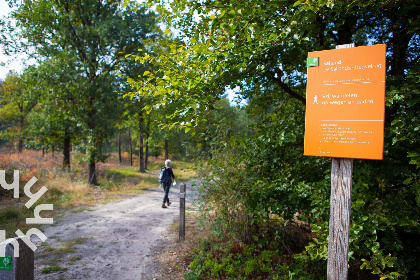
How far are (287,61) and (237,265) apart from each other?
3706 millimetres

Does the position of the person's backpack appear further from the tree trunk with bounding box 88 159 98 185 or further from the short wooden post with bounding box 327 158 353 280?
the short wooden post with bounding box 327 158 353 280

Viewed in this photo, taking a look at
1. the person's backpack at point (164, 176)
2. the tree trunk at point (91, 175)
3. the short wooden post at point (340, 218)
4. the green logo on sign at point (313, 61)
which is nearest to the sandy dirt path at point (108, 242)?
the person's backpack at point (164, 176)

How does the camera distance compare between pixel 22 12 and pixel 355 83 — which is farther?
pixel 22 12

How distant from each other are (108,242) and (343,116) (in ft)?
19.2

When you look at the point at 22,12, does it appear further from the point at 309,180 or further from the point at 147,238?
the point at 309,180

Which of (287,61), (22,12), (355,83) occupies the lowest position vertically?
(355,83)

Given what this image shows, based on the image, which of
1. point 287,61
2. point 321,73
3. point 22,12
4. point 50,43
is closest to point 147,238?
point 287,61

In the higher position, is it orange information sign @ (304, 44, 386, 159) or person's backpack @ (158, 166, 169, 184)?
orange information sign @ (304, 44, 386, 159)

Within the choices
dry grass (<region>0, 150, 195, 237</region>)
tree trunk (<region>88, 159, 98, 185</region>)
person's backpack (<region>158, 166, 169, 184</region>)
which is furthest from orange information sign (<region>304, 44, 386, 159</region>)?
tree trunk (<region>88, 159, 98, 185</region>)

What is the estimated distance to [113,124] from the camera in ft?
45.2

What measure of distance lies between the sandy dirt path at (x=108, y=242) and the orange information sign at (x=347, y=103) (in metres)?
3.93

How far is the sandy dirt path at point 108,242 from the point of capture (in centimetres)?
475

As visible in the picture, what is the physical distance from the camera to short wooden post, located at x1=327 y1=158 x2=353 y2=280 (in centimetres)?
251

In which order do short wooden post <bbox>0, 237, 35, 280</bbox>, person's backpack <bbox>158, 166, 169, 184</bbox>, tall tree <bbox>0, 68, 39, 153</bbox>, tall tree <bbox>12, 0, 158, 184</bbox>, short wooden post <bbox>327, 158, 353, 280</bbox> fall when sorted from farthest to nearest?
tall tree <bbox>0, 68, 39, 153</bbox>
tall tree <bbox>12, 0, 158, 184</bbox>
person's backpack <bbox>158, 166, 169, 184</bbox>
short wooden post <bbox>327, 158, 353, 280</bbox>
short wooden post <bbox>0, 237, 35, 280</bbox>
